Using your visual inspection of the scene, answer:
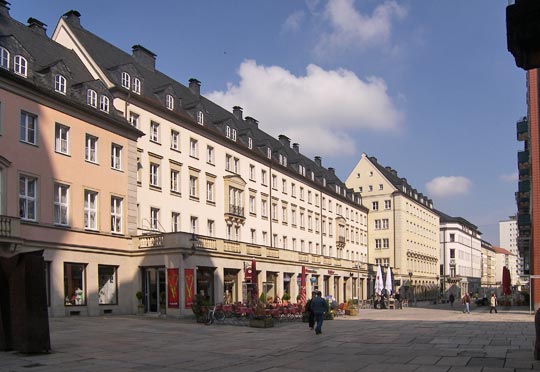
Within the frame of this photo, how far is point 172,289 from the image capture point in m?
33.9

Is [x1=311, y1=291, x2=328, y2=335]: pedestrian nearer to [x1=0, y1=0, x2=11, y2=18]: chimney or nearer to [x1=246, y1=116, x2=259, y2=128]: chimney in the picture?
[x1=0, y1=0, x2=11, y2=18]: chimney

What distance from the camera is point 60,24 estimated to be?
4188cm

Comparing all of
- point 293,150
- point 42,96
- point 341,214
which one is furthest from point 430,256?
point 42,96

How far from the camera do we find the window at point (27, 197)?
29.7m

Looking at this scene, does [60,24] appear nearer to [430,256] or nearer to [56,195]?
[56,195]

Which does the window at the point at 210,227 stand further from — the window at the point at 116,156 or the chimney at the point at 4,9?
the chimney at the point at 4,9

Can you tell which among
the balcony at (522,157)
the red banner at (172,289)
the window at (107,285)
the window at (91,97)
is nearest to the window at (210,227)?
the window at (107,285)

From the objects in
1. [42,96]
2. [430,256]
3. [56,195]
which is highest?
[42,96]

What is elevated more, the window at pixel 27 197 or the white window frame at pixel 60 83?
the white window frame at pixel 60 83

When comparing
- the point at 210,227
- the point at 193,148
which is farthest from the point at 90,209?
the point at 210,227

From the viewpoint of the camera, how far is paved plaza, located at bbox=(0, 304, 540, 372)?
46.9ft

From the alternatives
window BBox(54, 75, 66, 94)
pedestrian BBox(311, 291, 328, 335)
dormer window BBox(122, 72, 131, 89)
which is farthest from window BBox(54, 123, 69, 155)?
pedestrian BBox(311, 291, 328, 335)

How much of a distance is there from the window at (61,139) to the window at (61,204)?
190 cm

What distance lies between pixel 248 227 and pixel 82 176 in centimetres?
2408
